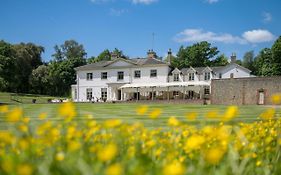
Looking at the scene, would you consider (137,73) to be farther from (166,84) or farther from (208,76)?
(208,76)

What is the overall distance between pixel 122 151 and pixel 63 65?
70290mm

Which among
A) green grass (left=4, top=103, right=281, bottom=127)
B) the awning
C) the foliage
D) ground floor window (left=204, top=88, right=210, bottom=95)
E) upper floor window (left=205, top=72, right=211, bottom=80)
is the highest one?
upper floor window (left=205, top=72, right=211, bottom=80)

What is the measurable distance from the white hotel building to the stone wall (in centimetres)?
451

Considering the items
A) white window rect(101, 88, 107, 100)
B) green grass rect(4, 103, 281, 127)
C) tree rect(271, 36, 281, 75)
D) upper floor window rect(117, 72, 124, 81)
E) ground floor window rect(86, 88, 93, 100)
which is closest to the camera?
green grass rect(4, 103, 281, 127)

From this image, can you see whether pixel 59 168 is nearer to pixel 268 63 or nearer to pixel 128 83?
pixel 128 83

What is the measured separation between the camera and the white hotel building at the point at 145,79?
45.8m

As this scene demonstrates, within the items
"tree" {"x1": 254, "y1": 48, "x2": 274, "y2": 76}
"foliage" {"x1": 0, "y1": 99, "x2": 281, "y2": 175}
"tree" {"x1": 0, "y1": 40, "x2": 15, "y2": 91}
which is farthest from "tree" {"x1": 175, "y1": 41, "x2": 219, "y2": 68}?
"foliage" {"x1": 0, "y1": 99, "x2": 281, "y2": 175}

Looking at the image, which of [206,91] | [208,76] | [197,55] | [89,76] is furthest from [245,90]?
[197,55]

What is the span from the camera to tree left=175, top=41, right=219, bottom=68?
68.4 meters

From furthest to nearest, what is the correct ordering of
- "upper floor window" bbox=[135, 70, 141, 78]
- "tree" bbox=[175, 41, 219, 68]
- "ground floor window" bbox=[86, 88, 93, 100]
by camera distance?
"tree" bbox=[175, 41, 219, 68] → "ground floor window" bbox=[86, 88, 93, 100] → "upper floor window" bbox=[135, 70, 141, 78]

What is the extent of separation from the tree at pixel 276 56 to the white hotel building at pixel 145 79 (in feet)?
31.4

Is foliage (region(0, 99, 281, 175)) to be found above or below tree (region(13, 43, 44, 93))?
below

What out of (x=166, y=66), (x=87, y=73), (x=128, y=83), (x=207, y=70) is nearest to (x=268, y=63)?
(x=207, y=70)

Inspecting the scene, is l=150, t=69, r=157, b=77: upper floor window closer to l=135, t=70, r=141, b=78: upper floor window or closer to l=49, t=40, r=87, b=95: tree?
l=135, t=70, r=141, b=78: upper floor window
